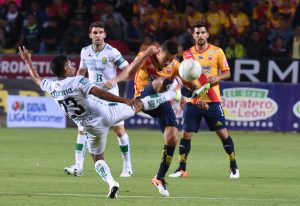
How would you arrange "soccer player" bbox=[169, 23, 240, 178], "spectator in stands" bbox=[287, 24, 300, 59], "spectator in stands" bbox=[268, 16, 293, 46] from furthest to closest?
"spectator in stands" bbox=[268, 16, 293, 46] → "spectator in stands" bbox=[287, 24, 300, 59] → "soccer player" bbox=[169, 23, 240, 178]

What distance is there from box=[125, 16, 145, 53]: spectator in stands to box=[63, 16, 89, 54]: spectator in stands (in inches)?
50.7

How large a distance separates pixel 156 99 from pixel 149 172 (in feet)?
13.0

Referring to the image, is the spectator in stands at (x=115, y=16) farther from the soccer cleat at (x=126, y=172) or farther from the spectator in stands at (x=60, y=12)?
the soccer cleat at (x=126, y=172)

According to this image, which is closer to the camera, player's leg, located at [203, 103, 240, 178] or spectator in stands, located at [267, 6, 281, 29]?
player's leg, located at [203, 103, 240, 178]

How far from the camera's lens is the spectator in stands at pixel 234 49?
1073 inches

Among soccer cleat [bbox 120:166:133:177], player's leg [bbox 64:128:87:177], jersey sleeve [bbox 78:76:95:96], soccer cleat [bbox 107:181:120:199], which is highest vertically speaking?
jersey sleeve [bbox 78:76:95:96]

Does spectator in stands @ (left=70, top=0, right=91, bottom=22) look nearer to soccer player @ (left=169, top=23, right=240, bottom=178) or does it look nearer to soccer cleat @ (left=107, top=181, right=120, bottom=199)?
soccer player @ (left=169, top=23, right=240, bottom=178)

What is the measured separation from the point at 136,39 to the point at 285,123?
248 inches

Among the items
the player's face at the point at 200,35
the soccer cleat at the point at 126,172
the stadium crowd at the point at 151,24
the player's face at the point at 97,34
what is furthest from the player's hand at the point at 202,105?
the stadium crowd at the point at 151,24

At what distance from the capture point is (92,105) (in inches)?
474

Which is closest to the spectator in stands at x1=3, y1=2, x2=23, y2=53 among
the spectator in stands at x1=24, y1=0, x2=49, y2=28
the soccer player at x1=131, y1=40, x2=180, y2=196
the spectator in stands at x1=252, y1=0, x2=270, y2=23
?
the spectator in stands at x1=24, y1=0, x2=49, y2=28

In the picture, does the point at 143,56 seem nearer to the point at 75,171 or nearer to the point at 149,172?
the point at 75,171

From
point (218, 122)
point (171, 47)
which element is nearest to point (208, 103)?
point (218, 122)

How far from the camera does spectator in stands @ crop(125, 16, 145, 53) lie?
29.1 meters
